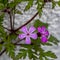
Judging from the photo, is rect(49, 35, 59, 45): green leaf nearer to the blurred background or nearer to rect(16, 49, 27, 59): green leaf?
the blurred background

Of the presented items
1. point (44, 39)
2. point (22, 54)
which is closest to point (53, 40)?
point (44, 39)

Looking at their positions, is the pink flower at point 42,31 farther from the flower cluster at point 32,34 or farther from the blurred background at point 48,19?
the blurred background at point 48,19

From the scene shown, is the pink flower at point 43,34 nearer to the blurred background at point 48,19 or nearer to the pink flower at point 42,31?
the pink flower at point 42,31

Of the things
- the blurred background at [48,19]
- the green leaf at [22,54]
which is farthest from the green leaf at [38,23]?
the green leaf at [22,54]

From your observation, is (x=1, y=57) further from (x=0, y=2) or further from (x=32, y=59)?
(x=0, y=2)

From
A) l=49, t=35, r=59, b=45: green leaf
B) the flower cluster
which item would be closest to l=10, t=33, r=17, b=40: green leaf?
the flower cluster

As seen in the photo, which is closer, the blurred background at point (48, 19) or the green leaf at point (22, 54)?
the green leaf at point (22, 54)

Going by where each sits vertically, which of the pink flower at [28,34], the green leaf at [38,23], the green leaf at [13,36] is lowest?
the green leaf at [13,36]

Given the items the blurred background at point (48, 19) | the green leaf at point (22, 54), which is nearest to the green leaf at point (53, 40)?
the blurred background at point (48, 19)

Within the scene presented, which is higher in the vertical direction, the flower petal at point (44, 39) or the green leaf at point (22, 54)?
the flower petal at point (44, 39)
